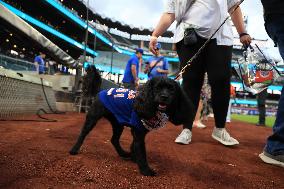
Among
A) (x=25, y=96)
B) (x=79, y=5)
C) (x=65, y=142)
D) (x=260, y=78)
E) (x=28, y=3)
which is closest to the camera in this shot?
(x=65, y=142)

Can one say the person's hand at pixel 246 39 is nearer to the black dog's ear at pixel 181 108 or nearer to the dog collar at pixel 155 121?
the black dog's ear at pixel 181 108

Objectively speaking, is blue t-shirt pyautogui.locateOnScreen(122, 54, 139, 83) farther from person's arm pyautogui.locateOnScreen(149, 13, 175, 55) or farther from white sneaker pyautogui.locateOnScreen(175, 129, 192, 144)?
white sneaker pyautogui.locateOnScreen(175, 129, 192, 144)

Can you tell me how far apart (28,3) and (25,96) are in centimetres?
2686

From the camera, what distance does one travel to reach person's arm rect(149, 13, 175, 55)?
11.6 ft

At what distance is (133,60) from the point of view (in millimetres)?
7938

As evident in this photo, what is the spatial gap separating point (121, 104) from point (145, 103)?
389 mm

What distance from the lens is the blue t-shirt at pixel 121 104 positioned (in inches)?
104

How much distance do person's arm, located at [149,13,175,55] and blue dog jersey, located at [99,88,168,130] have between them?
3.08 feet

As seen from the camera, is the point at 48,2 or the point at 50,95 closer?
the point at 50,95

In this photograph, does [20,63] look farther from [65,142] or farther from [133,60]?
[65,142]

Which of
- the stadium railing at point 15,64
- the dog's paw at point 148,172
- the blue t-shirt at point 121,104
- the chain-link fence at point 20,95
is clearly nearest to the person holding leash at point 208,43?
the blue t-shirt at point 121,104

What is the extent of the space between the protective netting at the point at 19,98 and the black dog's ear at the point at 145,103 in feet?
12.2

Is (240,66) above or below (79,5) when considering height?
below

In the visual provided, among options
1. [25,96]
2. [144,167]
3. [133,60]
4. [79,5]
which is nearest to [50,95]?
[25,96]
